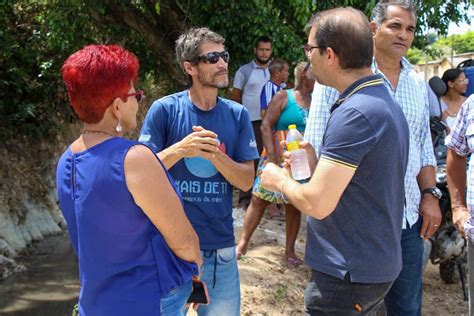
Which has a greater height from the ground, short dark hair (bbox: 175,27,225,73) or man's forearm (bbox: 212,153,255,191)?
short dark hair (bbox: 175,27,225,73)

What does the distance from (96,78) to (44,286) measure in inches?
208

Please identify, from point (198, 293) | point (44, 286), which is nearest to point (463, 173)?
point (198, 293)

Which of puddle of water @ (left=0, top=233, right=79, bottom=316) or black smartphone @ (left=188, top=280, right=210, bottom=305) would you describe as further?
puddle of water @ (left=0, top=233, right=79, bottom=316)

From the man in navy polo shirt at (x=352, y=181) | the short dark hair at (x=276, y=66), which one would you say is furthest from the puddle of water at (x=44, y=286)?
the man in navy polo shirt at (x=352, y=181)

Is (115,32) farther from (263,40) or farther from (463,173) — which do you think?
(463,173)

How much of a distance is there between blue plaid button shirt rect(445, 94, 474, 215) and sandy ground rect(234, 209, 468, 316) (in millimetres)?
2038

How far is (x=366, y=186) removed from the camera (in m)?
2.16

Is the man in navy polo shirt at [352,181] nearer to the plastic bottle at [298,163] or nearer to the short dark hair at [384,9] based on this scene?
the plastic bottle at [298,163]

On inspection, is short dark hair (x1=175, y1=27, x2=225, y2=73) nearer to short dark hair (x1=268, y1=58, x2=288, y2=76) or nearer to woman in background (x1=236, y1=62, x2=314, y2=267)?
woman in background (x1=236, y1=62, x2=314, y2=267)

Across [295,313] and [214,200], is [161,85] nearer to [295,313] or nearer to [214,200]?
[295,313]

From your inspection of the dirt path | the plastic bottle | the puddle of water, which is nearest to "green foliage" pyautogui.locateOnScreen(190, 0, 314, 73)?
the dirt path

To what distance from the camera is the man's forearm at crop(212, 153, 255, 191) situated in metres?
2.74

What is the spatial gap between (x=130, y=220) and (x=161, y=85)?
10042 millimetres

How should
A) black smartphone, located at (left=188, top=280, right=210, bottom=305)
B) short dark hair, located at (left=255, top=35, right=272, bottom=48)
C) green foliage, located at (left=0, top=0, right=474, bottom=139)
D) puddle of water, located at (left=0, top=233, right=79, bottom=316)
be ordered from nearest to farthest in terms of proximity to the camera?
black smartphone, located at (left=188, top=280, right=210, bottom=305), puddle of water, located at (left=0, top=233, right=79, bottom=316), short dark hair, located at (left=255, top=35, right=272, bottom=48), green foliage, located at (left=0, top=0, right=474, bottom=139)
